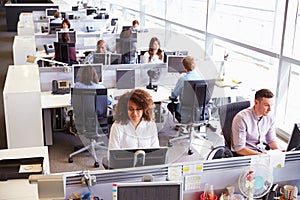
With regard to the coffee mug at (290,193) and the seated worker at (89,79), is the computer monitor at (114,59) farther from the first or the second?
the coffee mug at (290,193)

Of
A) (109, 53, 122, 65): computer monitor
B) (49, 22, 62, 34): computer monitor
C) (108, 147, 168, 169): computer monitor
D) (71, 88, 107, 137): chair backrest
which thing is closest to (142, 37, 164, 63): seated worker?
(109, 53, 122, 65): computer monitor

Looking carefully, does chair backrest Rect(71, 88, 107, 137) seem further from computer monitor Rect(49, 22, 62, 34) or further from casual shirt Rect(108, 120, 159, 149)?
computer monitor Rect(49, 22, 62, 34)

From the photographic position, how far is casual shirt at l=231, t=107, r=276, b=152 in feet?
10.4

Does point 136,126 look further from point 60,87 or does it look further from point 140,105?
point 60,87

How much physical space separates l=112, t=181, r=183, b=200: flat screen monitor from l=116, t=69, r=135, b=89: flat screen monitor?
3.34 meters

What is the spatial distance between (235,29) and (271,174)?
188 inches

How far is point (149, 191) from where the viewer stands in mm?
1778

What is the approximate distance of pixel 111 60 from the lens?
5.68 meters

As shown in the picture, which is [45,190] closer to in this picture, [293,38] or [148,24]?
[293,38]

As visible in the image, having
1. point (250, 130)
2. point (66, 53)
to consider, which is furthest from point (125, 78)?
point (250, 130)

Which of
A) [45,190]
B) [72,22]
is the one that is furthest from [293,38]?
[72,22]

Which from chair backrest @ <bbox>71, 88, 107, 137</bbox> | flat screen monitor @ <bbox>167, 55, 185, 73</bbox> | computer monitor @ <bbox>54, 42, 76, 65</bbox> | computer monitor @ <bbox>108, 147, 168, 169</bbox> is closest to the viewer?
computer monitor @ <bbox>108, 147, 168, 169</bbox>

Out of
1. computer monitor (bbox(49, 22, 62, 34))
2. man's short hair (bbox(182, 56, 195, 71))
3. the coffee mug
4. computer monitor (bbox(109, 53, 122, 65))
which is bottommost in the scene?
the coffee mug

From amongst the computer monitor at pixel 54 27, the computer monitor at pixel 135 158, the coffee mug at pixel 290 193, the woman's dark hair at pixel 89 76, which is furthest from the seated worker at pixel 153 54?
the coffee mug at pixel 290 193
